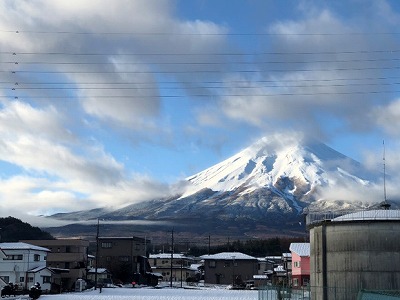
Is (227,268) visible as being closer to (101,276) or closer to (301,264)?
(101,276)

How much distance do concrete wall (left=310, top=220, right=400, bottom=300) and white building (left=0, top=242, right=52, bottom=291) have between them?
41.3 meters

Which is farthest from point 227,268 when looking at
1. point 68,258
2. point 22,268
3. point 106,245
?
point 22,268

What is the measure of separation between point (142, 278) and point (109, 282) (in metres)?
11.2

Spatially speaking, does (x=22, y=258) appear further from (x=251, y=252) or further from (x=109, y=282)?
(x=251, y=252)

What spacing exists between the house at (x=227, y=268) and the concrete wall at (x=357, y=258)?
58.0 metres

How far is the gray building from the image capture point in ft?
Result: 112

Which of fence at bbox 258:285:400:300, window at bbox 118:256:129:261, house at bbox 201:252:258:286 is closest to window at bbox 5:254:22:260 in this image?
window at bbox 118:256:129:261

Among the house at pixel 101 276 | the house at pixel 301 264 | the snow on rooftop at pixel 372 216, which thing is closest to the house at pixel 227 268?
the house at pixel 101 276

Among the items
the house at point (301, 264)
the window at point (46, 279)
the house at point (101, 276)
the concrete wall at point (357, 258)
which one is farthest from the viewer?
the house at point (101, 276)

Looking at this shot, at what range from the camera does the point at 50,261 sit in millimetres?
81750

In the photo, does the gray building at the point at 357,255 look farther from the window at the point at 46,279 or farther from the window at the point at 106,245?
the window at the point at 106,245

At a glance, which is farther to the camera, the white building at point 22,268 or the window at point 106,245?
the window at point 106,245

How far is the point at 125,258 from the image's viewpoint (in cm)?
9344

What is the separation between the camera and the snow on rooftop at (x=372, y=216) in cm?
3603
